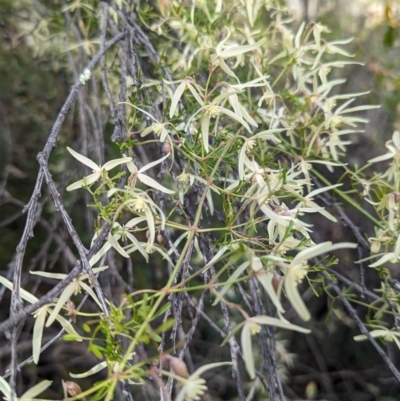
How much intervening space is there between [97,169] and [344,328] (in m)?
1.49

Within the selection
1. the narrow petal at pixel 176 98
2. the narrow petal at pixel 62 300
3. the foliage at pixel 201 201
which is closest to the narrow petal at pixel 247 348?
the foliage at pixel 201 201

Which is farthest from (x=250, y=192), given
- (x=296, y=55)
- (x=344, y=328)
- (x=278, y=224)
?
(x=344, y=328)

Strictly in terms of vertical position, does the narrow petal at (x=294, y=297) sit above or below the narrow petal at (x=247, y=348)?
above

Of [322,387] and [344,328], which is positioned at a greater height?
[344,328]

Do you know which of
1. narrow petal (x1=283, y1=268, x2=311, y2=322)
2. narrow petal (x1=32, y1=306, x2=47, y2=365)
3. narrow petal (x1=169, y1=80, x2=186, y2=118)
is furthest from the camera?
narrow petal (x1=169, y1=80, x2=186, y2=118)

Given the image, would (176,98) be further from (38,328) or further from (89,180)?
(38,328)

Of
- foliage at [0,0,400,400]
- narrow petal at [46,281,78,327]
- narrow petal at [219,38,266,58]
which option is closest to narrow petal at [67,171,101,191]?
foliage at [0,0,400,400]

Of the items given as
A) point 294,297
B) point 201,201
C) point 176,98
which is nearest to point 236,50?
point 176,98

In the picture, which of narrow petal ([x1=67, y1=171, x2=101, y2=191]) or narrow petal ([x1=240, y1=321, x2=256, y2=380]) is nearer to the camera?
narrow petal ([x1=240, y1=321, x2=256, y2=380])

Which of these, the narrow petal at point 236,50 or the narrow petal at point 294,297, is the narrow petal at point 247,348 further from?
the narrow petal at point 236,50

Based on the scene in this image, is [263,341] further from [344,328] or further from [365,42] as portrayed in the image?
[365,42]

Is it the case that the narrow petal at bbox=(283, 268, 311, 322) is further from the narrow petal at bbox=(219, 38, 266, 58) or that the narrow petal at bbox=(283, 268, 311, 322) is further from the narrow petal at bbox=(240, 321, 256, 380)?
the narrow petal at bbox=(219, 38, 266, 58)

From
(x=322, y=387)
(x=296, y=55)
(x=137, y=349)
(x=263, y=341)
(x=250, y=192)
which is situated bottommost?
(x=322, y=387)

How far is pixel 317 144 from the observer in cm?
87
